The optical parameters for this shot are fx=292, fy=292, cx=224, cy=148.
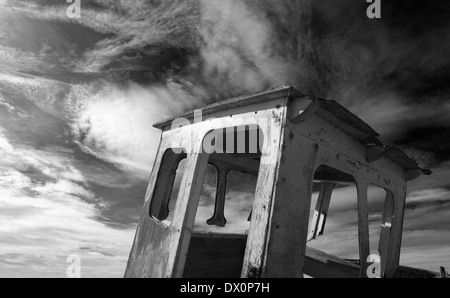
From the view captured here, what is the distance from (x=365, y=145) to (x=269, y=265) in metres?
2.79

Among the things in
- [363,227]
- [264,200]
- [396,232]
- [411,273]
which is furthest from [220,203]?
[411,273]

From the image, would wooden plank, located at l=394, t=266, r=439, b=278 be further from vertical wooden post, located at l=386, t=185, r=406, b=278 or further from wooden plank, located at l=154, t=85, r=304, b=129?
wooden plank, located at l=154, t=85, r=304, b=129

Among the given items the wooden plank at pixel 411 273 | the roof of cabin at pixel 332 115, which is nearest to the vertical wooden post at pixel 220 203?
the roof of cabin at pixel 332 115

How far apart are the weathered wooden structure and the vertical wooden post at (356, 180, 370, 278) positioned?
Result: 2 centimetres

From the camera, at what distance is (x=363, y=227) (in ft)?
14.6

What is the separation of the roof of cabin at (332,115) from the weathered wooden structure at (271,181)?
2 cm

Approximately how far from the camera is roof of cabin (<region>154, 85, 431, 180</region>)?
340cm

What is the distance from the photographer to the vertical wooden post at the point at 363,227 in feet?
14.5

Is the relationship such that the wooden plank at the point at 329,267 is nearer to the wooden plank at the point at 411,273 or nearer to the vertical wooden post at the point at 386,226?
the vertical wooden post at the point at 386,226

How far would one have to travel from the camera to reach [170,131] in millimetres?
5453

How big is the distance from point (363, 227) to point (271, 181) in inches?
85.8

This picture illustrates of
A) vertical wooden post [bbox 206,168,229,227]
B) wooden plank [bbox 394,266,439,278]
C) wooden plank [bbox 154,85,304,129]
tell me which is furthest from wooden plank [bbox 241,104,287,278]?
wooden plank [bbox 394,266,439,278]

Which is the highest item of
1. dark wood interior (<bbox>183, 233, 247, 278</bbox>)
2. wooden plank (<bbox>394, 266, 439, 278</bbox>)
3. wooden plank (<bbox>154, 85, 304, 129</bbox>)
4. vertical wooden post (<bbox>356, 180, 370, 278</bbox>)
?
wooden plank (<bbox>154, 85, 304, 129</bbox>)

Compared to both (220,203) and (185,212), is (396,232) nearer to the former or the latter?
(220,203)
